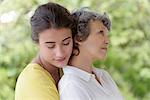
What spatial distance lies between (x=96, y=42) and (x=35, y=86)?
0.27 meters

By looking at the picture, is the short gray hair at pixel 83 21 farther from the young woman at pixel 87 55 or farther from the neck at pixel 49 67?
the neck at pixel 49 67

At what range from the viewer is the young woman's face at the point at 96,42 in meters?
1.46

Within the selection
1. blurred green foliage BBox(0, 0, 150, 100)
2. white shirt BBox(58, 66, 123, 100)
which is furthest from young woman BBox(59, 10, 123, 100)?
blurred green foliage BBox(0, 0, 150, 100)

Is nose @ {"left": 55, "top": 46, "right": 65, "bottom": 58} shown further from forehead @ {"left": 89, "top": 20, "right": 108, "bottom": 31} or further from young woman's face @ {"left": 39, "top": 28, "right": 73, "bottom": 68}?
forehead @ {"left": 89, "top": 20, "right": 108, "bottom": 31}

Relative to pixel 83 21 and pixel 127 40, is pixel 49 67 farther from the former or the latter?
pixel 127 40

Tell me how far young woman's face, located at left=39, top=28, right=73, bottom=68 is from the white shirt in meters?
0.06

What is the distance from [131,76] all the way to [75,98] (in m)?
1.76

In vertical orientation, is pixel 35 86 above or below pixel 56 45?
below

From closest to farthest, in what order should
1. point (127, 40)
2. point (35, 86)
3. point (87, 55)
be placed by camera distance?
1. point (35, 86)
2. point (87, 55)
3. point (127, 40)

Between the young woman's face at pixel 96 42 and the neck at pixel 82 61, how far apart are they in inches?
0.7

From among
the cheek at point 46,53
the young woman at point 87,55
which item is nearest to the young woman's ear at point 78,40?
the young woman at point 87,55

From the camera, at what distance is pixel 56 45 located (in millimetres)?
1386

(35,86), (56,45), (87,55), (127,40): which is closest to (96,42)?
(87,55)

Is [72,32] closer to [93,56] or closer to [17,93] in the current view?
[93,56]
